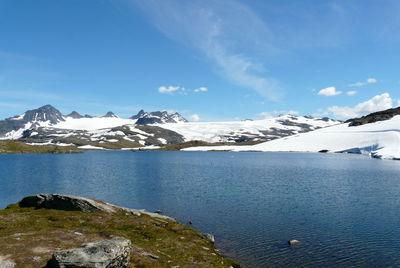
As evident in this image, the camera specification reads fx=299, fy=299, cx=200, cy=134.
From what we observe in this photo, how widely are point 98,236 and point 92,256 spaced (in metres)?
9.13

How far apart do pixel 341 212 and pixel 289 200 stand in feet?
38.5

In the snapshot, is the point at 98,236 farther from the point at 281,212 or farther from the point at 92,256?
the point at 281,212

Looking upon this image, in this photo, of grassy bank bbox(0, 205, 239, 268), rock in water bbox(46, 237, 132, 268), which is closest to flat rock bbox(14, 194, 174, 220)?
grassy bank bbox(0, 205, 239, 268)

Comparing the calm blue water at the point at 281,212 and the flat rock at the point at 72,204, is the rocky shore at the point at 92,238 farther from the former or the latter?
the calm blue water at the point at 281,212

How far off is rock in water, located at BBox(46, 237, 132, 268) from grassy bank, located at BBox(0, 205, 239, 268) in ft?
9.47

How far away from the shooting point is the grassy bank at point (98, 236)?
74.4 ft

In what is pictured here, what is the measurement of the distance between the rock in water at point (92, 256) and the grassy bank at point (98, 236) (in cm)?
289

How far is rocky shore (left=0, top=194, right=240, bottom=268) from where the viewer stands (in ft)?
63.2

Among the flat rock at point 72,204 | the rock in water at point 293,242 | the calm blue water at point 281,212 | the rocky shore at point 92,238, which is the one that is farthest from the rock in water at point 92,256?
the flat rock at point 72,204

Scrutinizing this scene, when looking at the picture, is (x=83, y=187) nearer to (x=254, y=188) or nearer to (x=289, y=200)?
(x=254, y=188)

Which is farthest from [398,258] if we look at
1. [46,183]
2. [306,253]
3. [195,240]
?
[46,183]

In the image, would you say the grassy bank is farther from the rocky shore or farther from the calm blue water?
the calm blue water

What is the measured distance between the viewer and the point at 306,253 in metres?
33.2

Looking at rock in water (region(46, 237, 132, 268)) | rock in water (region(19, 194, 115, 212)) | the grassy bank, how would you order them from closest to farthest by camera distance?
rock in water (region(46, 237, 132, 268)) < the grassy bank < rock in water (region(19, 194, 115, 212))
